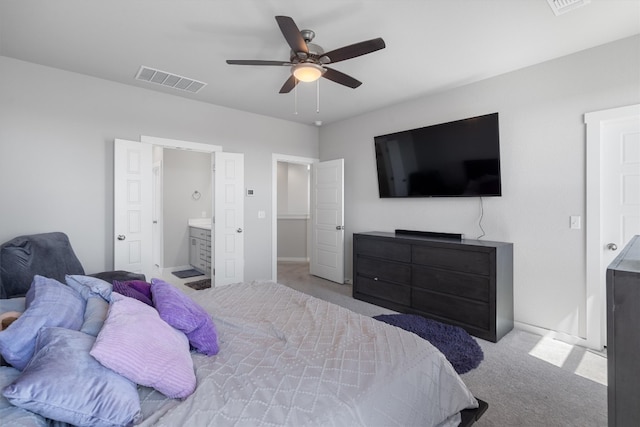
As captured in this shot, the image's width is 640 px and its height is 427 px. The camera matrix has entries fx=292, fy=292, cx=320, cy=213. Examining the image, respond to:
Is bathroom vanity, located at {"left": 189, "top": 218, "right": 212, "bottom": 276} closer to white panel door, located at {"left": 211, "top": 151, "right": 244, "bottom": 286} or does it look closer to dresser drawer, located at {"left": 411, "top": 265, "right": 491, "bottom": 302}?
white panel door, located at {"left": 211, "top": 151, "right": 244, "bottom": 286}

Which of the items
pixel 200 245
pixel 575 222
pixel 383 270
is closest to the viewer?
pixel 575 222

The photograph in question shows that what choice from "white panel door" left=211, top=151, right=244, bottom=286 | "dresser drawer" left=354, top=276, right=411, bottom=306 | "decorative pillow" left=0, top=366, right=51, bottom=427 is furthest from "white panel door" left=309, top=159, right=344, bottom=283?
"decorative pillow" left=0, top=366, right=51, bottom=427

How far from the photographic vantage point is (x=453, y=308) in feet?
10.2

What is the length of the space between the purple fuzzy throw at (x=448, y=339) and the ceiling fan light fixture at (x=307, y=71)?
2.54 metres

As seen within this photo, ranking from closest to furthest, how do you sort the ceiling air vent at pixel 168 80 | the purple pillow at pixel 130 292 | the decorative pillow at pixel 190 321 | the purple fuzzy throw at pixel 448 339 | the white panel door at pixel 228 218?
the decorative pillow at pixel 190 321 → the purple pillow at pixel 130 292 → the purple fuzzy throw at pixel 448 339 → the ceiling air vent at pixel 168 80 → the white panel door at pixel 228 218

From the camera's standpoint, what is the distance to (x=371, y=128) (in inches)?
179

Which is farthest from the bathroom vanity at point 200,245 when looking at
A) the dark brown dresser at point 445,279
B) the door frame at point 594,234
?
the door frame at point 594,234

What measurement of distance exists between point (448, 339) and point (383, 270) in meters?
1.17

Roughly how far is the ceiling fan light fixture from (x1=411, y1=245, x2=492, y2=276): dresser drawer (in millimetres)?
2218

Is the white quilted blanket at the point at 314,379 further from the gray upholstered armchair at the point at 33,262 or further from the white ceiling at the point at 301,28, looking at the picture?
the white ceiling at the point at 301,28

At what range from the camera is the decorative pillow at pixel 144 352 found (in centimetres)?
102

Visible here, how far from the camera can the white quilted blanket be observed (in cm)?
103

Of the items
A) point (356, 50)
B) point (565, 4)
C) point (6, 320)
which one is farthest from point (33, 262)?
point (565, 4)

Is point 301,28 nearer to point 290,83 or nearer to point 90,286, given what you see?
point 290,83
